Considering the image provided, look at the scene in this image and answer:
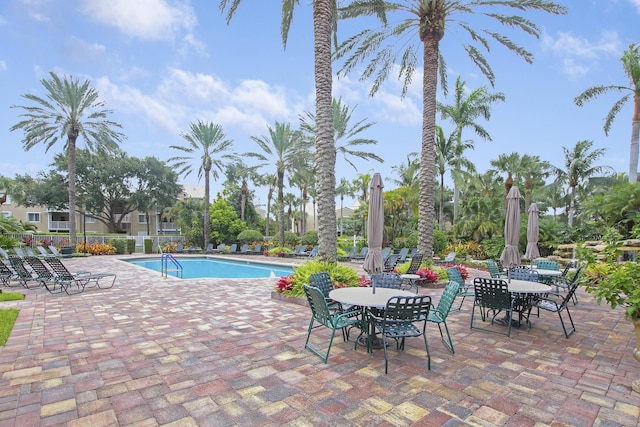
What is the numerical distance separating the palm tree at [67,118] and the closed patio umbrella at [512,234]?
86.3 ft

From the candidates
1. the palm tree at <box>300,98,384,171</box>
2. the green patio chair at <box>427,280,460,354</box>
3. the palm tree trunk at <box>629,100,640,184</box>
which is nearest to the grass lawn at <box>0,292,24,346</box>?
the green patio chair at <box>427,280,460,354</box>

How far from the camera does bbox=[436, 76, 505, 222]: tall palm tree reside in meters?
25.2

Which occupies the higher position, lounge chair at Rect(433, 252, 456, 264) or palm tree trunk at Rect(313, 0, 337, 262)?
palm tree trunk at Rect(313, 0, 337, 262)

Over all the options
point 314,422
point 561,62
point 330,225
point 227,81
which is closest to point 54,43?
point 227,81

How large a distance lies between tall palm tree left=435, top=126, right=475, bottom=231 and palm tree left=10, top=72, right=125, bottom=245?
2326cm

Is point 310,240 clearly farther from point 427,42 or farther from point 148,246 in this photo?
point 427,42

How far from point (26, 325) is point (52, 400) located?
11.5ft

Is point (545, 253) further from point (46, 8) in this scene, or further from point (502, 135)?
point (46, 8)

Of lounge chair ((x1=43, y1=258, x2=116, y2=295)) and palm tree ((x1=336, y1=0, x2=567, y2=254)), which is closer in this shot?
lounge chair ((x1=43, y1=258, x2=116, y2=295))

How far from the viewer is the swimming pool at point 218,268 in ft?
53.0

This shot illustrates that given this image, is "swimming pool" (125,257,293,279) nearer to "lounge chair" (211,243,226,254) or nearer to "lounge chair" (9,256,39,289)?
"lounge chair" (211,243,226,254)

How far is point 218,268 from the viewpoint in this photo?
64.4 ft

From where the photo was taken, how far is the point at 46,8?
408 inches

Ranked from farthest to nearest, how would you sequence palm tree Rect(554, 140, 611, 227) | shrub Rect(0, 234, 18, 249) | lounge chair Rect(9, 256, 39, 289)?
palm tree Rect(554, 140, 611, 227) < shrub Rect(0, 234, 18, 249) < lounge chair Rect(9, 256, 39, 289)
